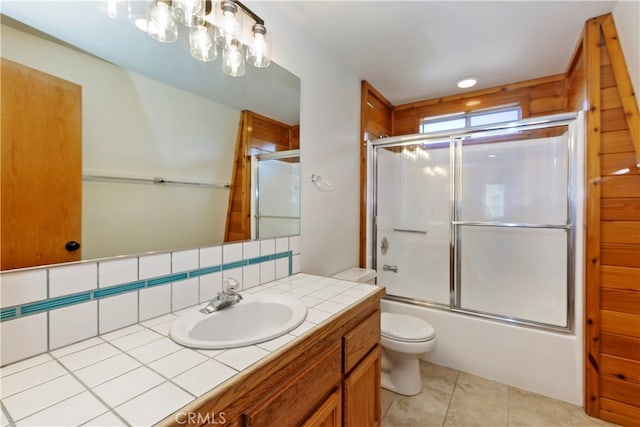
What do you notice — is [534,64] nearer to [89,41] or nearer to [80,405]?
[89,41]

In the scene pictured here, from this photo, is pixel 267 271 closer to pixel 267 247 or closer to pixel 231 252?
pixel 267 247

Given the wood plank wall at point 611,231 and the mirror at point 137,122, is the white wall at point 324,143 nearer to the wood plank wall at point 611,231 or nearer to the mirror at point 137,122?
the mirror at point 137,122

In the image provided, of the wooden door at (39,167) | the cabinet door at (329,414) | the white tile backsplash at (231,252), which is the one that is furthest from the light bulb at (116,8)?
the cabinet door at (329,414)

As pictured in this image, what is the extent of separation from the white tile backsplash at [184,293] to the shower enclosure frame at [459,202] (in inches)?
66.1

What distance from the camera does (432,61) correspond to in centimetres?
211

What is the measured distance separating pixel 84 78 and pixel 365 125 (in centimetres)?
201

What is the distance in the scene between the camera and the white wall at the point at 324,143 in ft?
5.49

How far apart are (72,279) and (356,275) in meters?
1.66

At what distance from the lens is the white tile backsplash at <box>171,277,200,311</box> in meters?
1.05

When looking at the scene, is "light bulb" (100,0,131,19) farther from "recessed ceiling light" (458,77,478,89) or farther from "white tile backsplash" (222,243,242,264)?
"recessed ceiling light" (458,77,478,89)

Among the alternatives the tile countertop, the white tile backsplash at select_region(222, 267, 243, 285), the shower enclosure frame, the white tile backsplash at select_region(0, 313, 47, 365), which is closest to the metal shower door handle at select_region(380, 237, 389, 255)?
the shower enclosure frame

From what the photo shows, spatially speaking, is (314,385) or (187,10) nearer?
(314,385)

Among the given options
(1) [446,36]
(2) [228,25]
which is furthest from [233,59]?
(1) [446,36]

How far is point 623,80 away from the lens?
1.52m
